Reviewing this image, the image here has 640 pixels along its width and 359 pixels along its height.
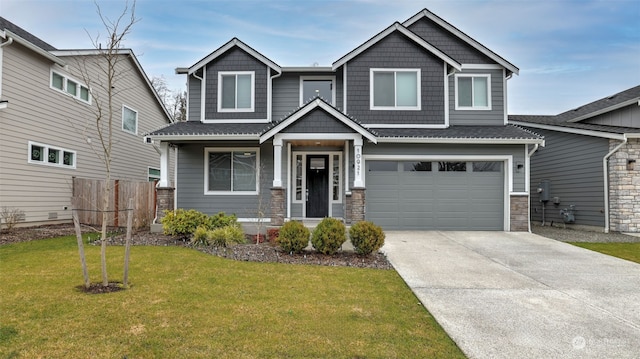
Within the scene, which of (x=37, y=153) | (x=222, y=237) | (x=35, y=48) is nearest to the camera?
(x=222, y=237)

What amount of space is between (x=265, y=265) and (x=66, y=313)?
11.0 ft

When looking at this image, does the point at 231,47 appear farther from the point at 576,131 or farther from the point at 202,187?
the point at 576,131

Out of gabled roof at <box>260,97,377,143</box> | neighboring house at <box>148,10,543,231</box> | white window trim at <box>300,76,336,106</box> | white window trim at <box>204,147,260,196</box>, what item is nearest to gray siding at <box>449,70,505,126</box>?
neighboring house at <box>148,10,543,231</box>

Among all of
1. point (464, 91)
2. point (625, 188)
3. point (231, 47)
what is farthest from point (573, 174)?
point (231, 47)

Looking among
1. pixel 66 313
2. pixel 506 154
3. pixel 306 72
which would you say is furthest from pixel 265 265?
pixel 506 154

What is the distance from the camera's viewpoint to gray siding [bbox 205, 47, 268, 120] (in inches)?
506

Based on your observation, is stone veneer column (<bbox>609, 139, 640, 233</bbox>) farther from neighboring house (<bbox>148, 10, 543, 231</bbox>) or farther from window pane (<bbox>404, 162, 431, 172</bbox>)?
window pane (<bbox>404, 162, 431, 172</bbox>)

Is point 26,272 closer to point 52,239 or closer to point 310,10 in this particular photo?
point 52,239

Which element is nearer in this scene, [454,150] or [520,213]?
[520,213]

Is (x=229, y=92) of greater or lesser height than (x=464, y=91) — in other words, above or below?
below

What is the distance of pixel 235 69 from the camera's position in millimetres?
12930

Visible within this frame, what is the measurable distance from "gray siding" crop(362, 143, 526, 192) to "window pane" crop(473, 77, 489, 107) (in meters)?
2.17

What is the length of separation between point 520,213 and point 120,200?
44.7ft

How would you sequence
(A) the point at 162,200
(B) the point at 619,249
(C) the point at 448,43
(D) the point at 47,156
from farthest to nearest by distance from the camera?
(C) the point at 448,43 < (D) the point at 47,156 < (A) the point at 162,200 < (B) the point at 619,249
